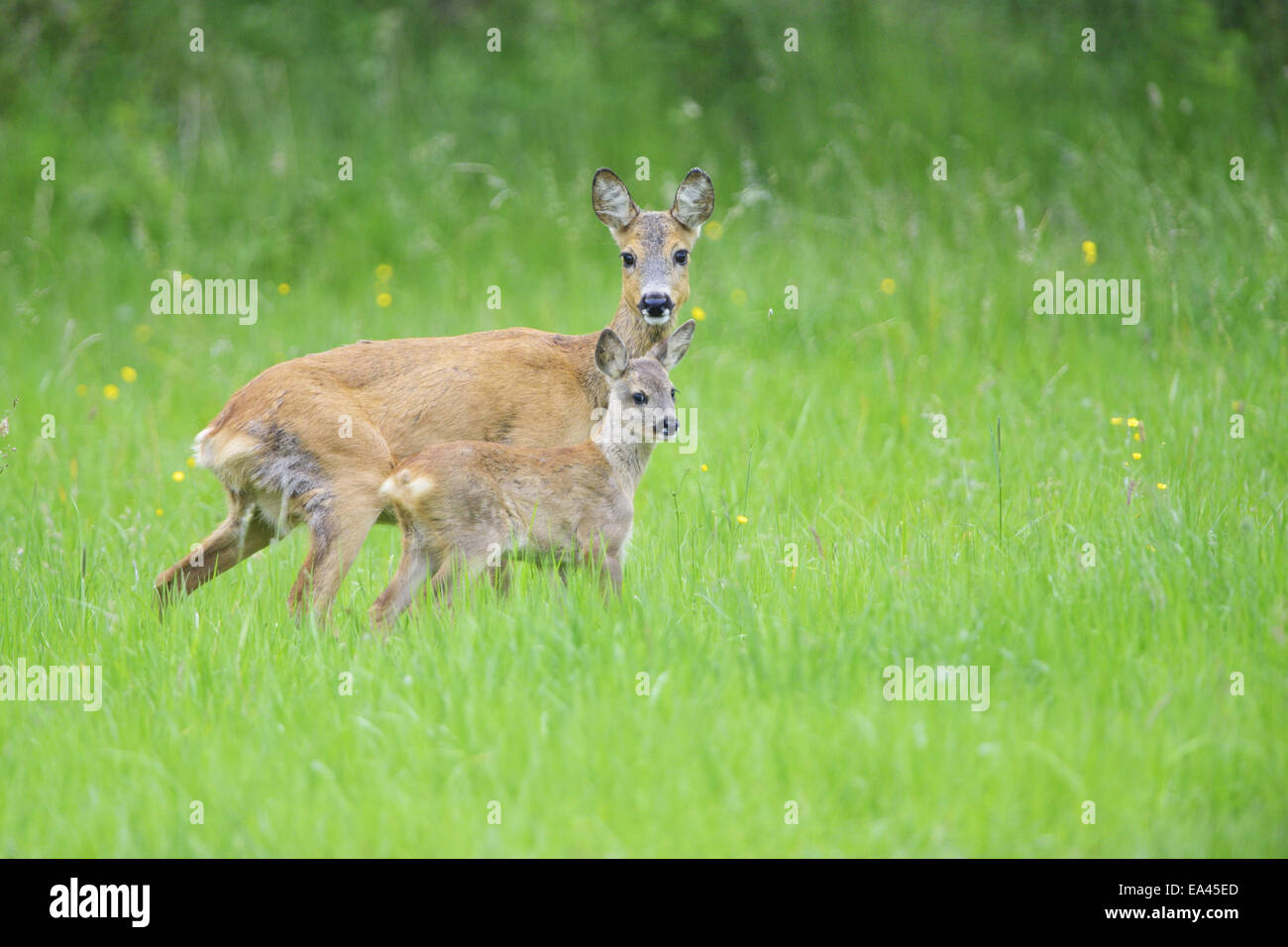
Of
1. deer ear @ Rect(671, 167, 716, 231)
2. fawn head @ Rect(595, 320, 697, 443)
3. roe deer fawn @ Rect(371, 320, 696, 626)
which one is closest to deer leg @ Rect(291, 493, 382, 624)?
roe deer fawn @ Rect(371, 320, 696, 626)

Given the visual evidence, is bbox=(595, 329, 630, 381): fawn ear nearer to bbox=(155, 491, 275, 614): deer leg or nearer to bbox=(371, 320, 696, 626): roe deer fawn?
bbox=(371, 320, 696, 626): roe deer fawn

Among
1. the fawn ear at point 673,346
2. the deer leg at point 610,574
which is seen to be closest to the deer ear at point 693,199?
the fawn ear at point 673,346

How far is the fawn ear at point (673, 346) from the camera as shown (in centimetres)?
629

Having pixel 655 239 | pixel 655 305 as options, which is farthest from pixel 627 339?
pixel 655 239

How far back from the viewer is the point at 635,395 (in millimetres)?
5996

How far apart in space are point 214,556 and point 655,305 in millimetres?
2125

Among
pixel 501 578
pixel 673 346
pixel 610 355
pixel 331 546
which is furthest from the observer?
pixel 673 346

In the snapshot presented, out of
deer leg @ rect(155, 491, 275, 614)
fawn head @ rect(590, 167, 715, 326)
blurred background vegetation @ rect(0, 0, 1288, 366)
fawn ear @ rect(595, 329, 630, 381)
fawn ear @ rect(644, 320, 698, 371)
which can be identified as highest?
blurred background vegetation @ rect(0, 0, 1288, 366)

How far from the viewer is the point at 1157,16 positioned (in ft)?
39.7

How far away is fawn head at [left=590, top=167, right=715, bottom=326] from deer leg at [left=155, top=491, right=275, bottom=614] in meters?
1.89

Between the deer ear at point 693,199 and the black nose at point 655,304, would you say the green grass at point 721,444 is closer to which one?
the black nose at point 655,304

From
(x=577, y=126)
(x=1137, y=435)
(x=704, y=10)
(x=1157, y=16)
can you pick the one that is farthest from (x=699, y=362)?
(x=1157, y=16)

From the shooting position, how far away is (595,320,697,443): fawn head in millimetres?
5898

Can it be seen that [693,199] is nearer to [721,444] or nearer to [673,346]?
[673,346]
